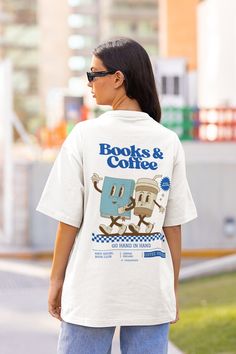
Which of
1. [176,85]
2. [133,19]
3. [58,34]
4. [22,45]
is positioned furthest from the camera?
[58,34]

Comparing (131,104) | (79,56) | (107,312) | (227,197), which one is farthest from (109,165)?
(79,56)

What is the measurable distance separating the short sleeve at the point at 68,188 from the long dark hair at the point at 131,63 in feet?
0.97

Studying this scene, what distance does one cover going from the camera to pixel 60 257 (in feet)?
12.7

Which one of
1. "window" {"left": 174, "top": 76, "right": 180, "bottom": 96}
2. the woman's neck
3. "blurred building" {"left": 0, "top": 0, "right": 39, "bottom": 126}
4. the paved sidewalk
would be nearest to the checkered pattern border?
the woman's neck

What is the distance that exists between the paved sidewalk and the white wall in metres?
13.1

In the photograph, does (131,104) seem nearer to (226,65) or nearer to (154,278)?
(154,278)

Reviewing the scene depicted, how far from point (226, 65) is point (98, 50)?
75.3 ft

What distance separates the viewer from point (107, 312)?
384 centimetres

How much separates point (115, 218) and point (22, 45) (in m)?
125

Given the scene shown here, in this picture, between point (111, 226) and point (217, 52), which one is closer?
point (111, 226)

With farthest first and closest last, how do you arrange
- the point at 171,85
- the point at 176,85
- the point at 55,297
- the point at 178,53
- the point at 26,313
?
the point at 178,53 < the point at 176,85 < the point at 171,85 < the point at 26,313 < the point at 55,297

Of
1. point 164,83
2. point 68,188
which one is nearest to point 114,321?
point 68,188

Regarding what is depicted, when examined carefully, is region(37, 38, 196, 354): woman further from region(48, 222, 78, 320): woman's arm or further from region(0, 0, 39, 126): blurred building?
region(0, 0, 39, 126): blurred building

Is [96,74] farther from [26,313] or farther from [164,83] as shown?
[164,83]
